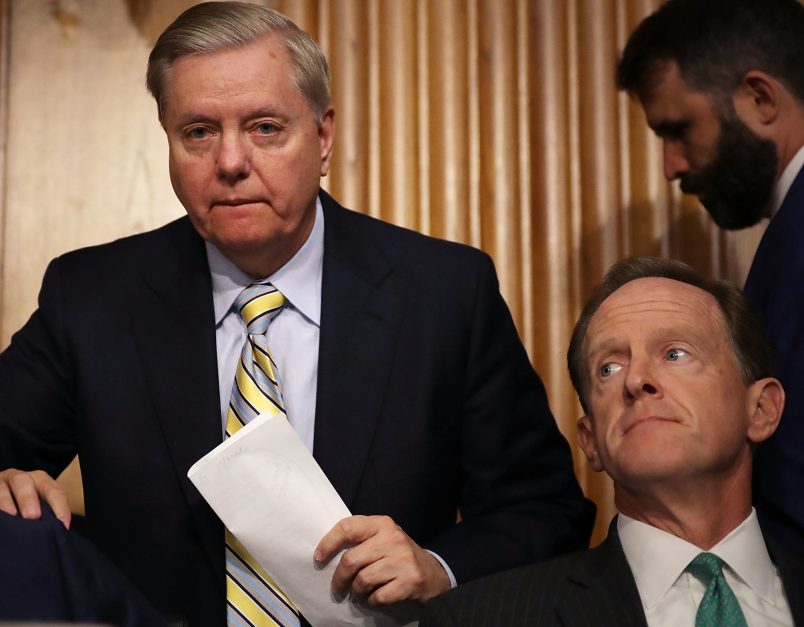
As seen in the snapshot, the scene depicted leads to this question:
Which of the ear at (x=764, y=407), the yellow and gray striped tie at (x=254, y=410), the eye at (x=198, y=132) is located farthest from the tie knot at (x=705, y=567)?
the eye at (x=198, y=132)

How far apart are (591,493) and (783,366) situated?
2.67ft

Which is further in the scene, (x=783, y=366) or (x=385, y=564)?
(x=783, y=366)

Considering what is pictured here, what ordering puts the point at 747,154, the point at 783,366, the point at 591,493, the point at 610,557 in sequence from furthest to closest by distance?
the point at 591,493
the point at 747,154
the point at 783,366
the point at 610,557

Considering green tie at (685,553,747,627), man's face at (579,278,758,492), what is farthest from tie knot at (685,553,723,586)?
man's face at (579,278,758,492)

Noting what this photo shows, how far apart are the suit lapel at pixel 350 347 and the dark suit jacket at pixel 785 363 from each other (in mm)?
581

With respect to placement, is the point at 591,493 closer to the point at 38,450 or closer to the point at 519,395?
the point at 519,395

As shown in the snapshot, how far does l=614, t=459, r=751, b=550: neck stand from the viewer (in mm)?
1722

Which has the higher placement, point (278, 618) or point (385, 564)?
point (385, 564)

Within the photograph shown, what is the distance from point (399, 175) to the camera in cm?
266

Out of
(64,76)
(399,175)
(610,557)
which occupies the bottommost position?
(610,557)

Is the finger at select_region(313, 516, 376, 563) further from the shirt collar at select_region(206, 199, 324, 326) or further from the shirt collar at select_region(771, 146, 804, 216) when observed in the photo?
the shirt collar at select_region(771, 146, 804, 216)

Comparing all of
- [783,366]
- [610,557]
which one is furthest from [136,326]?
[783,366]

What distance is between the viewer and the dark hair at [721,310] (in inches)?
71.6

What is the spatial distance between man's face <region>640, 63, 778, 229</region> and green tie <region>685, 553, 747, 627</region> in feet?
2.88
